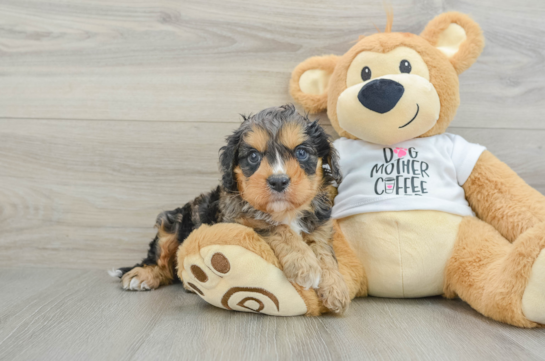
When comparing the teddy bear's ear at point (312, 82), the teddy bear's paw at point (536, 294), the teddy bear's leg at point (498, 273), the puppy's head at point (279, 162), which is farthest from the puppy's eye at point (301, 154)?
the teddy bear's paw at point (536, 294)

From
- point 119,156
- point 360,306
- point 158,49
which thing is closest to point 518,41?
point 360,306

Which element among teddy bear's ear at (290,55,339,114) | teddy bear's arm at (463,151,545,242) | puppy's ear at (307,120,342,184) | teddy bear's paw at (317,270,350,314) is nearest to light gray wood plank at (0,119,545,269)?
teddy bear's ear at (290,55,339,114)

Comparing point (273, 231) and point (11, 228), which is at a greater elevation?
point (273, 231)

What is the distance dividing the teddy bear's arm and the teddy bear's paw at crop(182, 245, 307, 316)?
2.79 feet

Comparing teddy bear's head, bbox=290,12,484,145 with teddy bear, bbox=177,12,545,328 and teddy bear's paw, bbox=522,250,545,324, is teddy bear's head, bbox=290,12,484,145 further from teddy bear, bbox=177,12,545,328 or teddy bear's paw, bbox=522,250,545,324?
teddy bear's paw, bbox=522,250,545,324

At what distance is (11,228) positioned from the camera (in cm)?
208

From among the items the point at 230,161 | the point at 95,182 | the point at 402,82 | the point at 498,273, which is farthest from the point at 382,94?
the point at 95,182

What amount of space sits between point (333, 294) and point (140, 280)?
92 centimetres

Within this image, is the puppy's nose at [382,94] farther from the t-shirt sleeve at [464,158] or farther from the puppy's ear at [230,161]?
the puppy's ear at [230,161]

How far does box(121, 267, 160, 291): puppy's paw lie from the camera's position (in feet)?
5.81

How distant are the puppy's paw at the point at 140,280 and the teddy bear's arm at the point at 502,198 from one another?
1.43 meters

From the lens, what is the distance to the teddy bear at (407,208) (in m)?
1.31

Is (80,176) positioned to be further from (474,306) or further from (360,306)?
(474,306)

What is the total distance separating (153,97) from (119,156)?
35 cm
